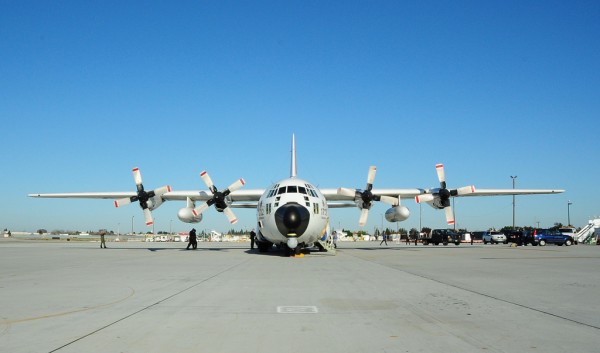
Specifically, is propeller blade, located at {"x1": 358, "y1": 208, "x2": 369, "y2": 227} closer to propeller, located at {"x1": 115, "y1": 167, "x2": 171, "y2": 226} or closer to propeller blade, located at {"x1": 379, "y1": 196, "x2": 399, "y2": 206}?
propeller blade, located at {"x1": 379, "y1": 196, "x2": 399, "y2": 206}

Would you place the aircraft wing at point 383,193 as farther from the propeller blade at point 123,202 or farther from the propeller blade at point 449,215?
the propeller blade at point 123,202

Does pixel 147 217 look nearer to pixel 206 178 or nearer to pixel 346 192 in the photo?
pixel 206 178

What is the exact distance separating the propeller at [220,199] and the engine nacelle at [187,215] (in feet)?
0.88

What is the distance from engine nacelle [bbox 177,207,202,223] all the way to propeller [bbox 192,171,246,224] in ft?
0.88

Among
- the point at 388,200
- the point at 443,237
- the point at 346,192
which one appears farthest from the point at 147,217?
the point at 443,237

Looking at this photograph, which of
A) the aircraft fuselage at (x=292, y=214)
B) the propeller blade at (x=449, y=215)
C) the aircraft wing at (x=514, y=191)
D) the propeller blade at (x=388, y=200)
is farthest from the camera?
the aircraft wing at (x=514, y=191)

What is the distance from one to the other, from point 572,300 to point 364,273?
6.56 meters

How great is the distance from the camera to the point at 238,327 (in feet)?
20.5

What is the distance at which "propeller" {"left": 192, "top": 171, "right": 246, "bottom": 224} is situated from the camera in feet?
103

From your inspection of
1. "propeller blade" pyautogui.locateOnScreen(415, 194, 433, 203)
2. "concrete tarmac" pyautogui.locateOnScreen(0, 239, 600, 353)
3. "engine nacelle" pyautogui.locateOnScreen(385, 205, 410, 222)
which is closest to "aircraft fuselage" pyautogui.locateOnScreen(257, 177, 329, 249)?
"engine nacelle" pyautogui.locateOnScreen(385, 205, 410, 222)

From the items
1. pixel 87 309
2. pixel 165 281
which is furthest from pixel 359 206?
pixel 87 309

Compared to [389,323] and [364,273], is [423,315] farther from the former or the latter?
[364,273]

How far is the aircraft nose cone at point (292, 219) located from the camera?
21953 millimetres

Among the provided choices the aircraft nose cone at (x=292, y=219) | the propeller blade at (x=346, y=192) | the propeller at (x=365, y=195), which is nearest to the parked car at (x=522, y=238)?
the propeller at (x=365, y=195)
